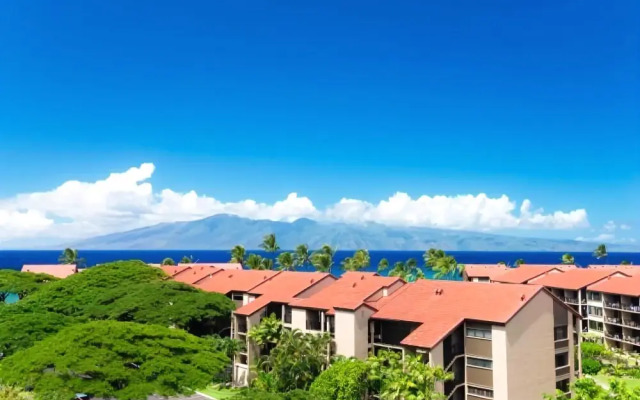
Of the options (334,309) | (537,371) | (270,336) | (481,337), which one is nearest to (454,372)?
(481,337)

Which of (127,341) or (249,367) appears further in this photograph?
(249,367)

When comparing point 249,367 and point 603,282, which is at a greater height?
point 603,282

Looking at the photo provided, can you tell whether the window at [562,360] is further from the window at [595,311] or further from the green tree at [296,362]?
the window at [595,311]

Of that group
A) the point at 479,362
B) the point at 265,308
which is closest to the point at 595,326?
the point at 479,362

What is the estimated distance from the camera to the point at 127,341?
37031mm

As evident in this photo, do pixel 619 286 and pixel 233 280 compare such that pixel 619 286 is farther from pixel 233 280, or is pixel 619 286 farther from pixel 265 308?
pixel 233 280

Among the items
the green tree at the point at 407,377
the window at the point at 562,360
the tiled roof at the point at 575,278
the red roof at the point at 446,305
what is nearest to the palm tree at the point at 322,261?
the tiled roof at the point at 575,278

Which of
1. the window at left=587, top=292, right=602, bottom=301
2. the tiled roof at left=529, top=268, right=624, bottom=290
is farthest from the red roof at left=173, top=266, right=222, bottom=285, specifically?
the window at left=587, top=292, right=602, bottom=301

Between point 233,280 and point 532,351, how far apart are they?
39121mm

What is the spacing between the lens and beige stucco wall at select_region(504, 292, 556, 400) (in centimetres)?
3931

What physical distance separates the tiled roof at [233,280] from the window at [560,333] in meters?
32.9

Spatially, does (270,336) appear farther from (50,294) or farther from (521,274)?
(521,274)

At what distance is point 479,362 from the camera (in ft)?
132

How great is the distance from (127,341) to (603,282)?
62027 mm
